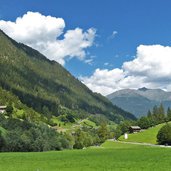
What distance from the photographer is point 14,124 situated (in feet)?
491

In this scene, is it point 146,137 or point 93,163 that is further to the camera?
point 146,137

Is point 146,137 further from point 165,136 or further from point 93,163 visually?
point 93,163

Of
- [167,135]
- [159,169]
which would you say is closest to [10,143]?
[167,135]

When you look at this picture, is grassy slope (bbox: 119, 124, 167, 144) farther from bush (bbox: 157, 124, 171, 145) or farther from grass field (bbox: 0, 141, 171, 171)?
grass field (bbox: 0, 141, 171, 171)

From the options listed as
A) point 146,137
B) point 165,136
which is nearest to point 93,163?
point 165,136

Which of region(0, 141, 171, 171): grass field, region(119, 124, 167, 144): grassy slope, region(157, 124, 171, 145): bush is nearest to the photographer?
region(0, 141, 171, 171): grass field

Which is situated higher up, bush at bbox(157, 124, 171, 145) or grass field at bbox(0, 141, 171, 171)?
bush at bbox(157, 124, 171, 145)

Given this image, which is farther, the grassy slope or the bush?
the grassy slope

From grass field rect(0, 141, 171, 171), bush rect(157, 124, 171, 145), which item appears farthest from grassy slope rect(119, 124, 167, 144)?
grass field rect(0, 141, 171, 171)

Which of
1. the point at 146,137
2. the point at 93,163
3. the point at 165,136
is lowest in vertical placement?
the point at 93,163

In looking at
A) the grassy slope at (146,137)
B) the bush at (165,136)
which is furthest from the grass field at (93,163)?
the grassy slope at (146,137)

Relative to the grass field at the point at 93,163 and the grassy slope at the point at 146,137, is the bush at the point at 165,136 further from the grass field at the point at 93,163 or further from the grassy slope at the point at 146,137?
the grass field at the point at 93,163

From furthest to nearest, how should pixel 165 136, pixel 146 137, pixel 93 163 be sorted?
pixel 146 137 → pixel 165 136 → pixel 93 163

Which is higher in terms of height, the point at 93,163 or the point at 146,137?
the point at 146,137
